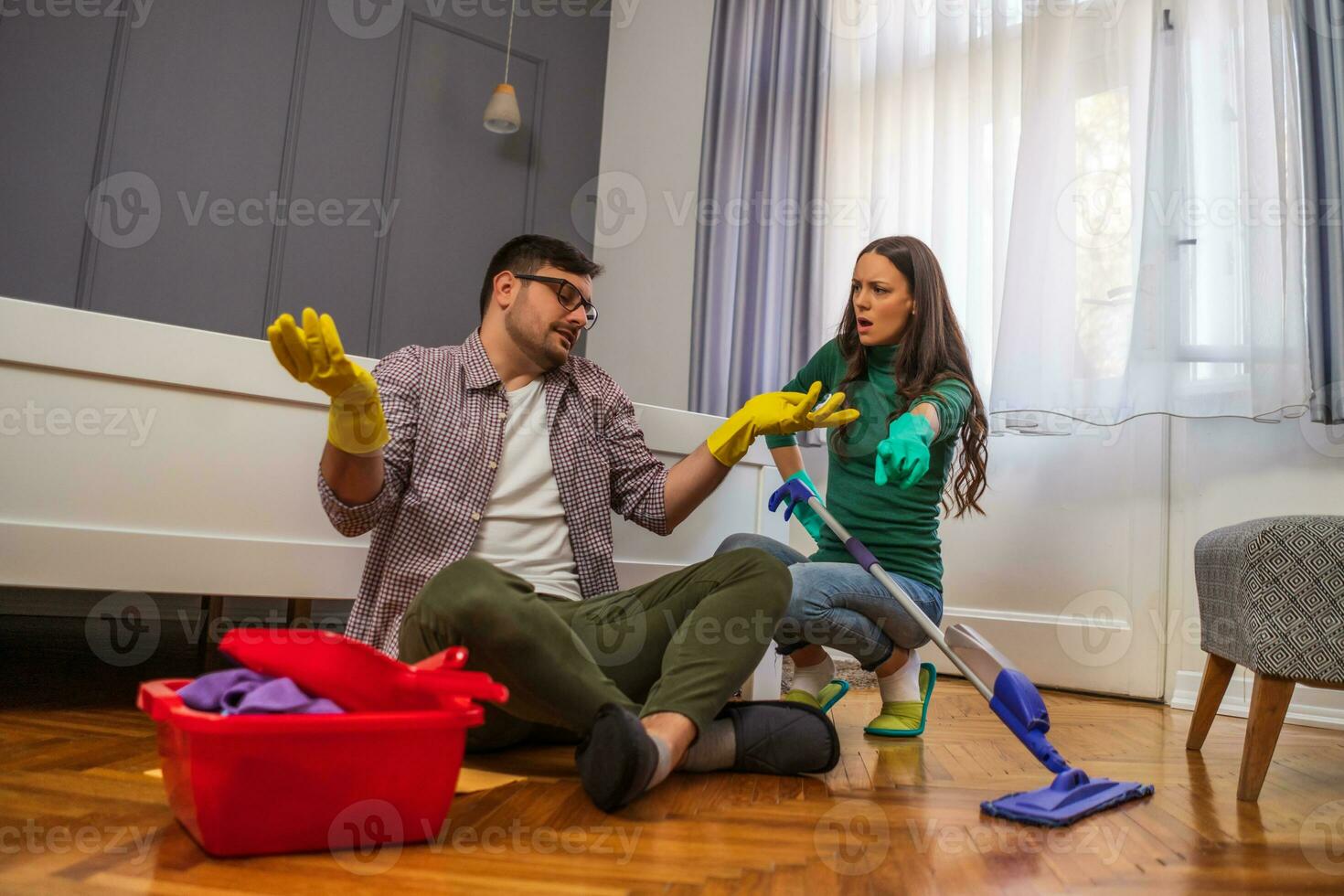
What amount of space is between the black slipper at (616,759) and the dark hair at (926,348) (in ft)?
3.03

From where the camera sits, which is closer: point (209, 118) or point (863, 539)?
point (863, 539)

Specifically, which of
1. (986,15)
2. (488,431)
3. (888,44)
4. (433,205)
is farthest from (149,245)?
(986,15)

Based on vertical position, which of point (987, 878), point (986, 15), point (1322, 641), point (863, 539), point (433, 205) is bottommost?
point (987, 878)

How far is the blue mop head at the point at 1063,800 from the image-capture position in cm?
115

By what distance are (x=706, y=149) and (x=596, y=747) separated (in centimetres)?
274

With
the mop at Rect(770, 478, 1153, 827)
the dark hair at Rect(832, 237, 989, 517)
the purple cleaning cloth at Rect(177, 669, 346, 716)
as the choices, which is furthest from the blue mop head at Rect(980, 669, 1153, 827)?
the purple cleaning cloth at Rect(177, 669, 346, 716)

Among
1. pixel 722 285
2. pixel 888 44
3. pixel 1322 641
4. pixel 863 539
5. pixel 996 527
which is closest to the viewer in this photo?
pixel 1322 641

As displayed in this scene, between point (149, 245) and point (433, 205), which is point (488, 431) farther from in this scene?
point (433, 205)

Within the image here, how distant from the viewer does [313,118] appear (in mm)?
3391

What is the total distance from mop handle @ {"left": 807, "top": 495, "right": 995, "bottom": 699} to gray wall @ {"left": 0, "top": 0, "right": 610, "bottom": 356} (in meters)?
2.24

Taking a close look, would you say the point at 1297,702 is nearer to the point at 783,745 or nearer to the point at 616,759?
the point at 783,745

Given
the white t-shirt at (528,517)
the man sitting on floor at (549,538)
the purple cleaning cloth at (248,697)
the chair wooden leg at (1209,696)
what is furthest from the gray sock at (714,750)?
the chair wooden leg at (1209,696)

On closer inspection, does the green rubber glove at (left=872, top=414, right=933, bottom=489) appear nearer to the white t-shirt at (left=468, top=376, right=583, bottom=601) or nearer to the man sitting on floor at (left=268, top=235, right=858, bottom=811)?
the man sitting on floor at (left=268, top=235, right=858, bottom=811)

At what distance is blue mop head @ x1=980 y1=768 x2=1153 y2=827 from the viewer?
45.1 inches
